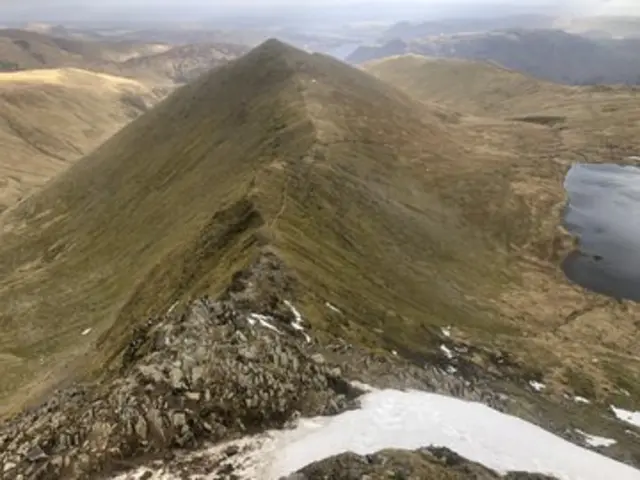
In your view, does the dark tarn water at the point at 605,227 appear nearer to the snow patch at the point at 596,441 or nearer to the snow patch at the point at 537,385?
the snow patch at the point at 537,385

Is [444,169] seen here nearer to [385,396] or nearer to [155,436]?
[385,396]

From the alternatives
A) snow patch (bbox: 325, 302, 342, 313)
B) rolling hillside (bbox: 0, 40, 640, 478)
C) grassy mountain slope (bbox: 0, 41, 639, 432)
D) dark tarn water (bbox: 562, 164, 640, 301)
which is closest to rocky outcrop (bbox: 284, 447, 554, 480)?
rolling hillside (bbox: 0, 40, 640, 478)

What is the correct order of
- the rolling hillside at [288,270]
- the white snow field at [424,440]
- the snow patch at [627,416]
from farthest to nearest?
the snow patch at [627,416] → the rolling hillside at [288,270] → the white snow field at [424,440]

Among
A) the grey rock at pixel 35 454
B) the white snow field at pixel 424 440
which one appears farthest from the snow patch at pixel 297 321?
the grey rock at pixel 35 454

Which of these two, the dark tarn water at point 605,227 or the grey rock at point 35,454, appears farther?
the dark tarn water at point 605,227

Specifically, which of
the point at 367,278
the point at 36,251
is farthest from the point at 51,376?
the point at 36,251

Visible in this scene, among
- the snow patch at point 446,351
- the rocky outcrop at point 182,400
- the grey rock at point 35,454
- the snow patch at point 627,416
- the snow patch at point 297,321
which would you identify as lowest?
the snow patch at point 627,416

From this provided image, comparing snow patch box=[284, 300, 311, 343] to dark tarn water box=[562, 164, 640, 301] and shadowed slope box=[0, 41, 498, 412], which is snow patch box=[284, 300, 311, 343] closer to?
shadowed slope box=[0, 41, 498, 412]

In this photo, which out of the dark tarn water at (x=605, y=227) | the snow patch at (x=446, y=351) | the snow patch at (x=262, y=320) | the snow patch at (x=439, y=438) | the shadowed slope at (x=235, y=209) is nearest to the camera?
the snow patch at (x=439, y=438)

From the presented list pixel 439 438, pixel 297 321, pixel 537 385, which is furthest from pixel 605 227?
pixel 439 438
